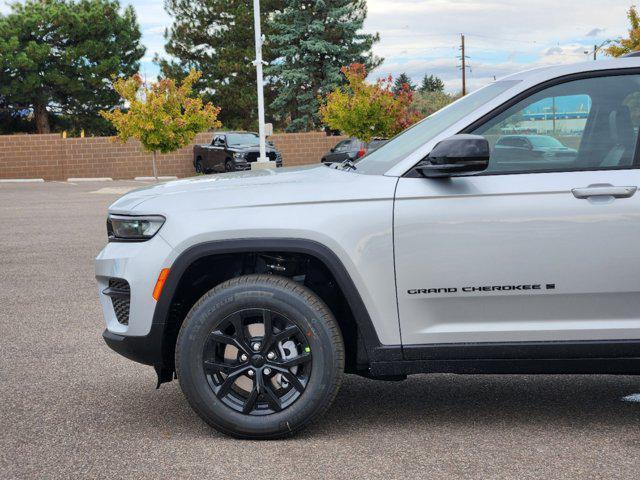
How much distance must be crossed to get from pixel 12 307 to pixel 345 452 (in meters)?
5.12

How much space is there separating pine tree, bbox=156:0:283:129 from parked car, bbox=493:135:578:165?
47.7m

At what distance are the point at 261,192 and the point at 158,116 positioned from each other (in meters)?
25.1

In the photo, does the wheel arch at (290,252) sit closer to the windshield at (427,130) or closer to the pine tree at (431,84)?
the windshield at (427,130)

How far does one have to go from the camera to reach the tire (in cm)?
430

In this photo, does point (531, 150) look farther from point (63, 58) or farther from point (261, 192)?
point (63, 58)

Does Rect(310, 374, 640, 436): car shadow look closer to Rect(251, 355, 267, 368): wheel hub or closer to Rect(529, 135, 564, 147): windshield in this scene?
Rect(251, 355, 267, 368): wheel hub

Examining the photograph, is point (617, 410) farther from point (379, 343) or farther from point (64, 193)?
point (64, 193)

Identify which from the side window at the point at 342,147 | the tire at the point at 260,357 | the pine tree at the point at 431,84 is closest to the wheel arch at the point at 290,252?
the tire at the point at 260,357

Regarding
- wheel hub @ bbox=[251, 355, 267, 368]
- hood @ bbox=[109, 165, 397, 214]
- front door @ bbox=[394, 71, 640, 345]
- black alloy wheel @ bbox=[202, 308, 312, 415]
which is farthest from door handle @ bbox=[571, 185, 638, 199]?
wheel hub @ bbox=[251, 355, 267, 368]

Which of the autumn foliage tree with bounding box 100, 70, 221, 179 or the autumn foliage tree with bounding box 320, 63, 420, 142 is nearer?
the autumn foliage tree with bounding box 100, 70, 221, 179

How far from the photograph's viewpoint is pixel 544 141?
4.35 m

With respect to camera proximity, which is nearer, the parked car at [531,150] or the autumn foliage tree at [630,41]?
the parked car at [531,150]

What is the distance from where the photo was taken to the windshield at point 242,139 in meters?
35.1

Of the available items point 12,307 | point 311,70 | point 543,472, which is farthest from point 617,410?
point 311,70
